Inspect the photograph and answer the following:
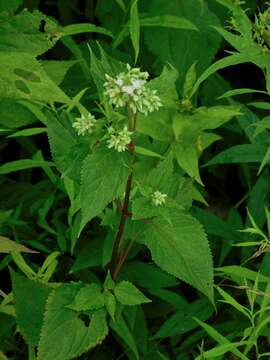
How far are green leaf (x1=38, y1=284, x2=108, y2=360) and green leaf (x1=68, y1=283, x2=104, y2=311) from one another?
3 cm

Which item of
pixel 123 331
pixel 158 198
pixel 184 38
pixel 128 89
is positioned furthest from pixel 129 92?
pixel 184 38

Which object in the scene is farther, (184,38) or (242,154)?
(184,38)

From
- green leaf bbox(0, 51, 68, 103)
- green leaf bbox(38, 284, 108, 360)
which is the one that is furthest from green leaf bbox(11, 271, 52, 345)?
green leaf bbox(0, 51, 68, 103)

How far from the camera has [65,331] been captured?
1.70m

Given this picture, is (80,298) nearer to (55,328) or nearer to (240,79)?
(55,328)

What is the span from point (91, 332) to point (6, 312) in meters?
0.36

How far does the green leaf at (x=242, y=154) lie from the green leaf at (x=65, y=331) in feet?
2.33

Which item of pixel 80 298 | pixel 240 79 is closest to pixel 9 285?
pixel 80 298

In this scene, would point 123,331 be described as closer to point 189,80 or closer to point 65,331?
point 65,331

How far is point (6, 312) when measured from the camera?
1951 mm

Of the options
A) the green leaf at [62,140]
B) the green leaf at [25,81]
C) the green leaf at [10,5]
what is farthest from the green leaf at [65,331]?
the green leaf at [10,5]

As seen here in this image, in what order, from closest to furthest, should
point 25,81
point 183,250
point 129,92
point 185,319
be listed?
point 129,92
point 183,250
point 25,81
point 185,319

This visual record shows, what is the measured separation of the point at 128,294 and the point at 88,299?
0.33 ft

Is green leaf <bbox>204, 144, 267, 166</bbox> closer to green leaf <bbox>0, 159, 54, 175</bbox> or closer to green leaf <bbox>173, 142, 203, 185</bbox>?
green leaf <bbox>173, 142, 203, 185</bbox>
